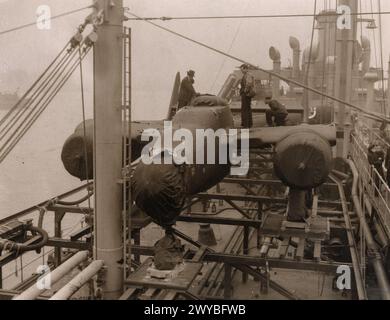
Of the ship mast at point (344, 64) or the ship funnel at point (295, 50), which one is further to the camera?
the ship funnel at point (295, 50)

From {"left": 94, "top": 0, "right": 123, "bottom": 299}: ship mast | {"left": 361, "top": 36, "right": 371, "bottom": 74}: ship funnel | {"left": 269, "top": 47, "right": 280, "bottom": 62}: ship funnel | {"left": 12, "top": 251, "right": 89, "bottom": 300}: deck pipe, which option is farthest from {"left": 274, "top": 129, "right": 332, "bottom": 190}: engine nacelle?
{"left": 361, "top": 36, "right": 371, "bottom": 74}: ship funnel

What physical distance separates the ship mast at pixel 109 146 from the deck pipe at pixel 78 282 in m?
0.32

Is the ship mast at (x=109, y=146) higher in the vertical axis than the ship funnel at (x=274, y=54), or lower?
lower

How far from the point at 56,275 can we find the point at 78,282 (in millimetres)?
438

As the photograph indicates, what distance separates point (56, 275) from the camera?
836 centimetres

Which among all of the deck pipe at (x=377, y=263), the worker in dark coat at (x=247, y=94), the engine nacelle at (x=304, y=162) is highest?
the worker in dark coat at (x=247, y=94)

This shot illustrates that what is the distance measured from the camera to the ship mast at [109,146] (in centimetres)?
943

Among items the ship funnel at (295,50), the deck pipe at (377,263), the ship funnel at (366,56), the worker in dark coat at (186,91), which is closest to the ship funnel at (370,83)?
the deck pipe at (377,263)

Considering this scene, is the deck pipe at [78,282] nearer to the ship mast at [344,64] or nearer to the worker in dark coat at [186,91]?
the worker in dark coat at [186,91]

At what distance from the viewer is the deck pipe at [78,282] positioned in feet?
24.9

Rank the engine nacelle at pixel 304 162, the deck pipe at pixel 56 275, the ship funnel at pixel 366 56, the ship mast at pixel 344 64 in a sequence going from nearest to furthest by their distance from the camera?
the deck pipe at pixel 56 275
the engine nacelle at pixel 304 162
the ship mast at pixel 344 64
the ship funnel at pixel 366 56

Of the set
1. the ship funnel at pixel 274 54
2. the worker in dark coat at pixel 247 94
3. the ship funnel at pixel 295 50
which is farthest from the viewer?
the ship funnel at pixel 295 50

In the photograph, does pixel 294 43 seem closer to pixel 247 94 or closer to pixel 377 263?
pixel 247 94

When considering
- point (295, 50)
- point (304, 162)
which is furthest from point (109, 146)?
point (295, 50)
